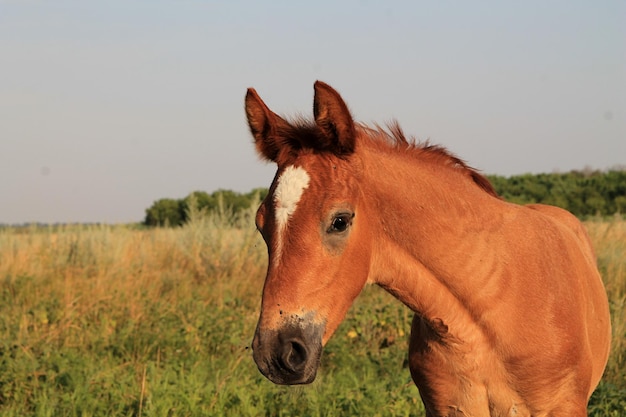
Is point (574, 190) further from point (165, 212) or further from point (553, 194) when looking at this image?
point (165, 212)

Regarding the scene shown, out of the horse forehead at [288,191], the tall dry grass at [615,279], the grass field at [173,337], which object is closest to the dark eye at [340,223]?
the horse forehead at [288,191]

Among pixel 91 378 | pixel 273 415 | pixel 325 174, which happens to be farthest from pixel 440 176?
pixel 91 378

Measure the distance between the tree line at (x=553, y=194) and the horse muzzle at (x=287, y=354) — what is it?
21.9 m

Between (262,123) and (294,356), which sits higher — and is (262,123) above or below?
above

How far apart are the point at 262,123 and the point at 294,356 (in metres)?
1.18

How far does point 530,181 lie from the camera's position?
3450 cm

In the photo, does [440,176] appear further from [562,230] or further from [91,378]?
[91,378]

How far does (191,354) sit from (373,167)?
15.7ft

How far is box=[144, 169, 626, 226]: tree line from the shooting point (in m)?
27.5

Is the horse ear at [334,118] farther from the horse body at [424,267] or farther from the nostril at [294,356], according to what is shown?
the nostril at [294,356]

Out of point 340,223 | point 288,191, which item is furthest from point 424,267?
point 288,191

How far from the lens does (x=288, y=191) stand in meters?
3.18

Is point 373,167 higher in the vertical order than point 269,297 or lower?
higher

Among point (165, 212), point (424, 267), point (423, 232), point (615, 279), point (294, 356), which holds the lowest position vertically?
point (165, 212)
